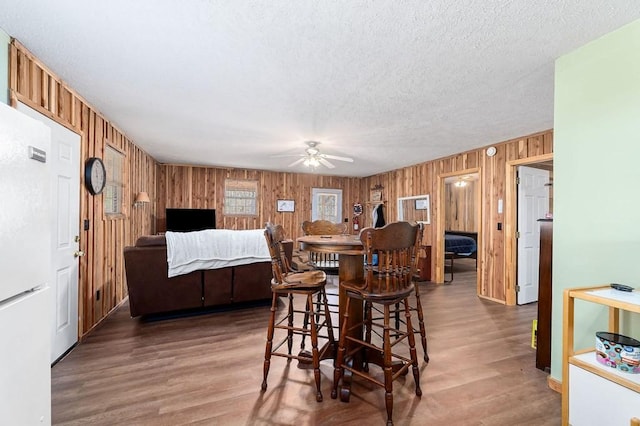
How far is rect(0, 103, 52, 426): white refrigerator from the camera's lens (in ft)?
2.90

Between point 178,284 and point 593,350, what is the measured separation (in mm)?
3696

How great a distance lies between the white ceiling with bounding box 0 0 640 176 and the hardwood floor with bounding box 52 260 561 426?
2346 mm

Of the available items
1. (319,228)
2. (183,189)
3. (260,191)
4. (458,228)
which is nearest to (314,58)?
(319,228)

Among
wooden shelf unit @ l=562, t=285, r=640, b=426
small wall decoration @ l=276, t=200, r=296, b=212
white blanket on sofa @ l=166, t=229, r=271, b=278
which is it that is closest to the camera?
wooden shelf unit @ l=562, t=285, r=640, b=426

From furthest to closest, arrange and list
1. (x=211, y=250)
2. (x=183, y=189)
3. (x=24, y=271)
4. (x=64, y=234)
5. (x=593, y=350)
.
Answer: (x=183, y=189) < (x=211, y=250) < (x=64, y=234) < (x=593, y=350) < (x=24, y=271)

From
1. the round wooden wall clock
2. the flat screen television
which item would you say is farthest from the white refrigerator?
the flat screen television

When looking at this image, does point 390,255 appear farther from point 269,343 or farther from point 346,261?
point 269,343

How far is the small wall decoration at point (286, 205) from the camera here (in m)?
7.22

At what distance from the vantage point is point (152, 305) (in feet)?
10.9

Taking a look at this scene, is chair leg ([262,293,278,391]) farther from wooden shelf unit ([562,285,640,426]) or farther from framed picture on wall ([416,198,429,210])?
framed picture on wall ([416,198,429,210])

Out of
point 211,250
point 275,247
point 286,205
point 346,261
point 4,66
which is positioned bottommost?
point 211,250

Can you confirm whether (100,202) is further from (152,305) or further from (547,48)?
(547,48)

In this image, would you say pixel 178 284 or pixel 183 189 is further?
pixel 183 189

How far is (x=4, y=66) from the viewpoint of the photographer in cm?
185
